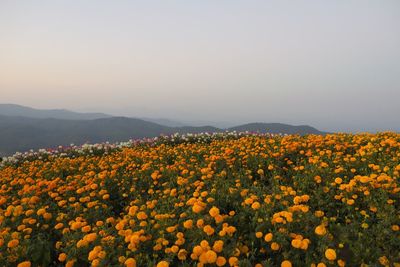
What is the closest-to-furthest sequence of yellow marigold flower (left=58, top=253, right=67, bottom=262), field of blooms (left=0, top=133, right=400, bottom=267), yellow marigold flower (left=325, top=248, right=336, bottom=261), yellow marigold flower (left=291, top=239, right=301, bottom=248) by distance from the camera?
yellow marigold flower (left=325, top=248, right=336, bottom=261) < yellow marigold flower (left=291, top=239, right=301, bottom=248) < field of blooms (left=0, top=133, right=400, bottom=267) < yellow marigold flower (left=58, top=253, right=67, bottom=262)

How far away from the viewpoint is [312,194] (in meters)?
5.71

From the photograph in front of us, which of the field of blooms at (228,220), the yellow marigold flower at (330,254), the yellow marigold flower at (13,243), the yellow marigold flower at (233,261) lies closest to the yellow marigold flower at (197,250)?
the field of blooms at (228,220)

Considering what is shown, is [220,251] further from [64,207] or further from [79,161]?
[79,161]

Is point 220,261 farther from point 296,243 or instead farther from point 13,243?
point 13,243

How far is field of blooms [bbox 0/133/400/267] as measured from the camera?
363 centimetres

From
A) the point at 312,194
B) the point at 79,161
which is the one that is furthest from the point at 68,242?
the point at 79,161

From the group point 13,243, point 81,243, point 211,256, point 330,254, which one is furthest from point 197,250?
point 13,243

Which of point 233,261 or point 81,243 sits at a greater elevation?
point 233,261

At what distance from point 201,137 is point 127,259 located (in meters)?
11.9

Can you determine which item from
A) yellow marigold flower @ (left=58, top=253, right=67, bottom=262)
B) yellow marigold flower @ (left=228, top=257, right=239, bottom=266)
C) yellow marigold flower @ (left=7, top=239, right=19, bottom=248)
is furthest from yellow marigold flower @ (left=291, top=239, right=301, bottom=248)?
yellow marigold flower @ (left=7, top=239, right=19, bottom=248)

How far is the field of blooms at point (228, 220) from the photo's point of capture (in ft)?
11.9

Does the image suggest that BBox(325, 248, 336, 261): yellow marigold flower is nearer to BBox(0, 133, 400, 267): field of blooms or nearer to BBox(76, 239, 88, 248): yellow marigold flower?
BBox(0, 133, 400, 267): field of blooms

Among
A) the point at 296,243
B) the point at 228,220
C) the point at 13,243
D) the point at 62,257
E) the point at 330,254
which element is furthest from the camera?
the point at 228,220

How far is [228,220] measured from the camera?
14.9 ft
